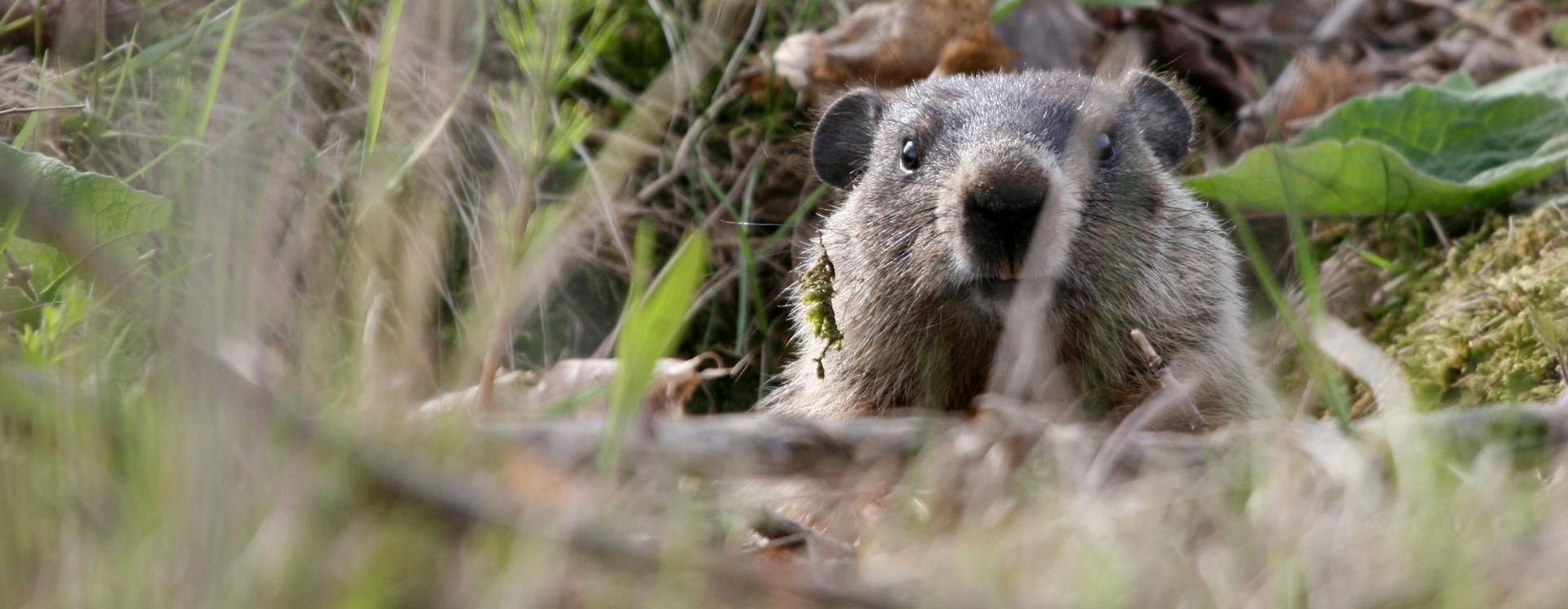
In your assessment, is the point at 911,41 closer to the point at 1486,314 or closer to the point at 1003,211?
the point at 1003,211

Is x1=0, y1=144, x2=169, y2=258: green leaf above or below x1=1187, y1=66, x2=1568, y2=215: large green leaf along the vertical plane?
above

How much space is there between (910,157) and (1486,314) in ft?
5.74

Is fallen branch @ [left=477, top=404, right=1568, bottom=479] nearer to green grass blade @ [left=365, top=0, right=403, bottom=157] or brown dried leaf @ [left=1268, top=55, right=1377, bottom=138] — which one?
green grass blade @ [left=365, top=0, right=403, bottom=157]

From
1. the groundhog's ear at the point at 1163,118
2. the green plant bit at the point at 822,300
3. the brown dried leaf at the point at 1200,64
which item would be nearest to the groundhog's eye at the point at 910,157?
the green plant bit at the point at 822,300

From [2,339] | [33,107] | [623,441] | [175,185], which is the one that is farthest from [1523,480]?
[33,107]

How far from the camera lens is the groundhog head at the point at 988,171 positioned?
322 cm

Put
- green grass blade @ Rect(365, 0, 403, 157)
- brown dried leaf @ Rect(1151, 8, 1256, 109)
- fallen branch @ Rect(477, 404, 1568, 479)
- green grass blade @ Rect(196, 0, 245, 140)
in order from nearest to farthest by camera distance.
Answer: fallen branch @ Rect(477, 404, 1568, 479), green grass blade @ Rect(196, 0, 245, 140), green grass blade @ Rect(365, 0, 403, 157), brown dried leaf @ Rect(1151, 8, 1256, 109)

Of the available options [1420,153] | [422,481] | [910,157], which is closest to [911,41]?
[910,157]

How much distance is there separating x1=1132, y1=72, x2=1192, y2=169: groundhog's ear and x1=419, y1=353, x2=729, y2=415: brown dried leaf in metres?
1.76

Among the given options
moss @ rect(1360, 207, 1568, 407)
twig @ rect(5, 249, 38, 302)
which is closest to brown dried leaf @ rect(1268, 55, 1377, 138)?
moss @ rect(1360, 207, 1568, 407)

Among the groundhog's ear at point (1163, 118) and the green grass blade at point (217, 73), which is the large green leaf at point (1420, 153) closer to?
the groundhog's ear at point (1163, 118)

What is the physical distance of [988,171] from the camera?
3236mm

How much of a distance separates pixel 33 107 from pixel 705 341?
236 cm

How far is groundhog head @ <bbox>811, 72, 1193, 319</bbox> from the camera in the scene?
10.6 ft
